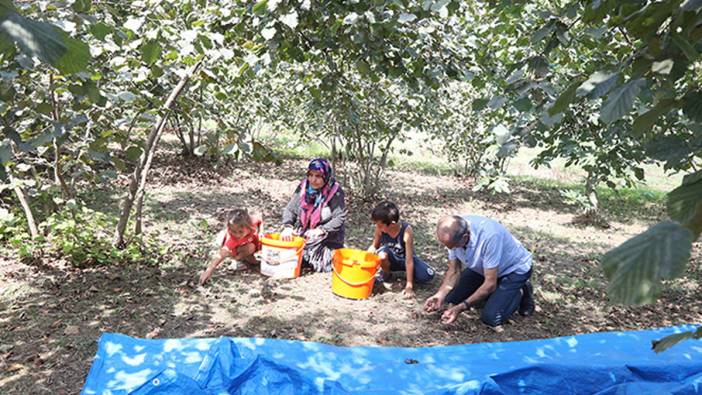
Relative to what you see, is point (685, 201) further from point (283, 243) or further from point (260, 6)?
point (283, 243)

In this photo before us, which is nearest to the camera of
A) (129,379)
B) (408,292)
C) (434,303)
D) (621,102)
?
(621,102)

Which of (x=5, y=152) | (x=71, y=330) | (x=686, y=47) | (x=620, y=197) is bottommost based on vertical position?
(x=71, y=330)

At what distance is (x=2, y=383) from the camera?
293 centimetres

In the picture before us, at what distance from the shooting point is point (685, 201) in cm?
66

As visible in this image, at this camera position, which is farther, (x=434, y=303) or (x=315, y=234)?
(x=315, y=234)

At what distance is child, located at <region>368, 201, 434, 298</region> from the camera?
15.1 ft

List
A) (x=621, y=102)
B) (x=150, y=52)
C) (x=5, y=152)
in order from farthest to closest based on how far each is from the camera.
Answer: (x=150, y=52) → (x=5, y=152) → (x=621, y=102)

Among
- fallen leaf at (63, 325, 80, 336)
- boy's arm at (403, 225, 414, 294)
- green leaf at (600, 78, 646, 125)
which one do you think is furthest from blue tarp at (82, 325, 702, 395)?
green leaf at (600, 78, 646, 125)

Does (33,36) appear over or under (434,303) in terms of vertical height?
over

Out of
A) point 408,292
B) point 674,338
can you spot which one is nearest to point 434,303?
point 408,292

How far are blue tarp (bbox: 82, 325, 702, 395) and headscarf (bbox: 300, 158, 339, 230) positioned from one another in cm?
200

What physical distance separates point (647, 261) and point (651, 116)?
1.26 ft

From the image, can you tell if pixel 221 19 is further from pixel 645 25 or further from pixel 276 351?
pixel 645 25

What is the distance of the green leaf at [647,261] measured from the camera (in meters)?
0.55
